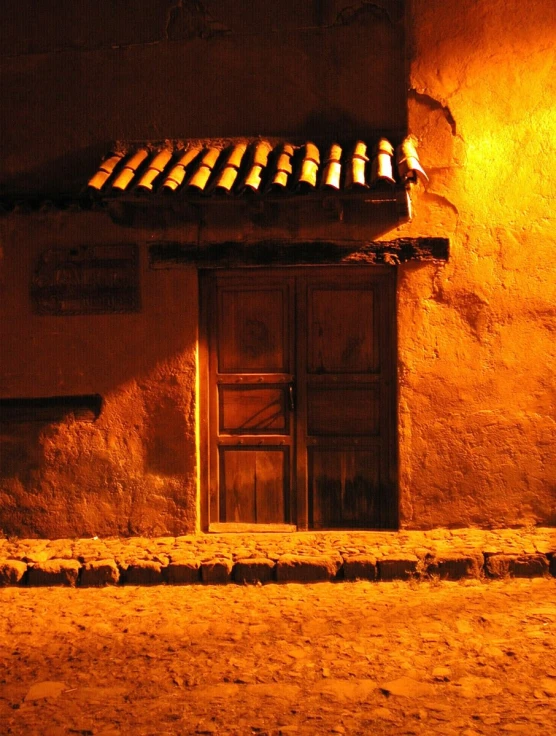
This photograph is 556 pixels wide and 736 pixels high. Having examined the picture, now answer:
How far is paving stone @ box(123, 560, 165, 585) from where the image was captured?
570 cm

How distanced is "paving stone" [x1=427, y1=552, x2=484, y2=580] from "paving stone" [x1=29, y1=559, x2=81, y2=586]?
2629mm

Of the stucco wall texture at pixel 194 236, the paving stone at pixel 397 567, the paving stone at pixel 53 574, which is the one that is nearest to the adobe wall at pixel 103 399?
the stucco wall texture at pixel 194 236

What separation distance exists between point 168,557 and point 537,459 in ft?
9.82

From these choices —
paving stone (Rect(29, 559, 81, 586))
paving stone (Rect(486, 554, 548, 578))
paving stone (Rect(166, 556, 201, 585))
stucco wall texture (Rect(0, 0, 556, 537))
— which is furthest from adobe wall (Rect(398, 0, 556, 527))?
paving stone (Rect(29, 559, 81, 586))

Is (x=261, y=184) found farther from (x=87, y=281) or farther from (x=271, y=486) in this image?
(x=271, y=486)

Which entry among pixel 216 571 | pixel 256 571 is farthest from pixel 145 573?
pixel 256 571

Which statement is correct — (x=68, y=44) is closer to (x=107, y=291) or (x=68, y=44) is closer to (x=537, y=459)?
(x=107, y=291)

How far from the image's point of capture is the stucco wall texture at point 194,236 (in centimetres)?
616

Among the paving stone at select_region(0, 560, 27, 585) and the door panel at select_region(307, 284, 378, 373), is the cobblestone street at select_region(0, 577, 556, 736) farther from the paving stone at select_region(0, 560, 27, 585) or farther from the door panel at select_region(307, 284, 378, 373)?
the door panel at select_region(307, 284, 378, 373)

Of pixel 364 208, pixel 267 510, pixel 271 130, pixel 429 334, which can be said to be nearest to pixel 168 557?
pixel 267 510

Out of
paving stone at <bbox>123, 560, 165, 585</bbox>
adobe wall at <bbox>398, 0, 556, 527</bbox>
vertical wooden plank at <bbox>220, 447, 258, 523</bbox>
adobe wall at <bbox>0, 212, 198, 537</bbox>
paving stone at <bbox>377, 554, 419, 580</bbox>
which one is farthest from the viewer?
vertical wooden plank at <bbox>220, 447, 258, 523</bbox>

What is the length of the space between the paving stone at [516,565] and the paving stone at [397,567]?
22.2 inches

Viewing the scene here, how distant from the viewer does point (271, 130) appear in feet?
21.3

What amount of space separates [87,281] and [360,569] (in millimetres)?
3188
